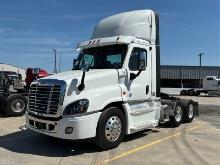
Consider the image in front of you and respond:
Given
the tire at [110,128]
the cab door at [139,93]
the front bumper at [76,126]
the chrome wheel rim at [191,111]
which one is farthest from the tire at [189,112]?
the front bumper at [76,126]

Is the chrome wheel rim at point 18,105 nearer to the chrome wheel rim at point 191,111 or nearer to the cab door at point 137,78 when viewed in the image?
the chrome wheel rim at point 191,111

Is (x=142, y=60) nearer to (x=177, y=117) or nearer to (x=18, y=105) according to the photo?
(x=177, y=117)

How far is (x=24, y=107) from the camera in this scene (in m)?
16.6

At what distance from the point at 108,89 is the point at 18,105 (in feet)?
26.6

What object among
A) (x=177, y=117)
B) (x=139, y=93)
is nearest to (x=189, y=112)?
(x=177, y=117)

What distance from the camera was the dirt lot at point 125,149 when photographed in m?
8.20

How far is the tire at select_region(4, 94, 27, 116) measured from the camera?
16.0 m

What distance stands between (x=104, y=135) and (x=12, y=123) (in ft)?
19.8

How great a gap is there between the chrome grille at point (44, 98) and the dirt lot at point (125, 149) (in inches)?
39.0

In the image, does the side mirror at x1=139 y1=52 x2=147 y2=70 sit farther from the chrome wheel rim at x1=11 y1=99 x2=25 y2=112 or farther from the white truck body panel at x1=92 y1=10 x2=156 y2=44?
the chrome wheel rim at x1=11 y1=99 x2=25 y2=112

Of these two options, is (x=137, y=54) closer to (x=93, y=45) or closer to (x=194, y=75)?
(x=93, y=45)

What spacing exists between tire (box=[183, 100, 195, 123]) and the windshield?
507cm

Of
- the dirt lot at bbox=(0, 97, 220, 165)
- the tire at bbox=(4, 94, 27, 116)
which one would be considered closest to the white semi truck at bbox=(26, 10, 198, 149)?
the dirt lot at bbox=(0, 97, 220, 165)

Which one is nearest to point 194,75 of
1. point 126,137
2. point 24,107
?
point 24,107
